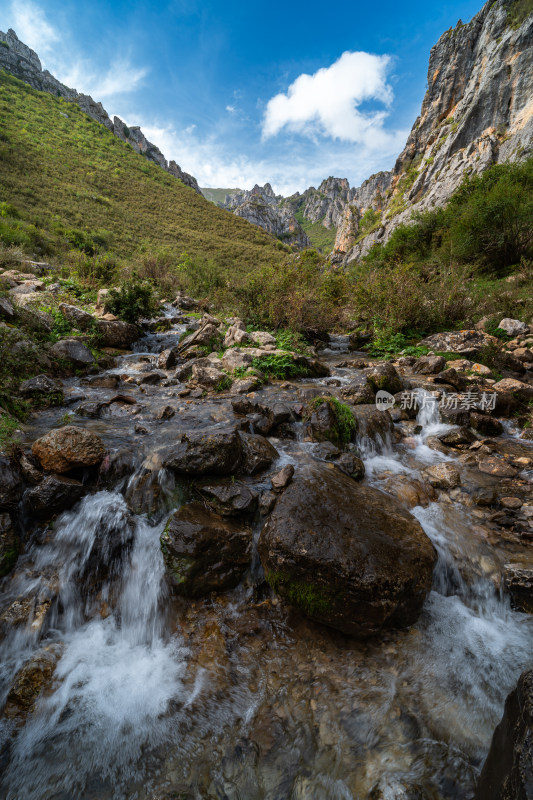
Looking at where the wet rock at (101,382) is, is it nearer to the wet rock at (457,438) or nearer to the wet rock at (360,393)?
the wet rock at (360,393)

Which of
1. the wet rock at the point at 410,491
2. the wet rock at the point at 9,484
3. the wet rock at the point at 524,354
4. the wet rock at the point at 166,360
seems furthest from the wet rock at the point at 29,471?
the wet rock at the point at 524,354

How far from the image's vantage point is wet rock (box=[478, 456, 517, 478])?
14.7 ft

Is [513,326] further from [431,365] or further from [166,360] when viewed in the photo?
[166,360]

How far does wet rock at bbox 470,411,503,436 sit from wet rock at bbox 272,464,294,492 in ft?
13.9

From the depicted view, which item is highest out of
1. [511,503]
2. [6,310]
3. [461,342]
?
[6,310]

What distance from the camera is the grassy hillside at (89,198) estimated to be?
80.5ft

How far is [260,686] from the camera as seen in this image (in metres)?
2.38

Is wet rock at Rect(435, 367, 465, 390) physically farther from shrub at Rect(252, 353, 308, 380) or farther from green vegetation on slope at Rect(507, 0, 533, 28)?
green vegetation on slope at Rect(507, 0, 533, 28)

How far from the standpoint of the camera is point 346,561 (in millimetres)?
2697

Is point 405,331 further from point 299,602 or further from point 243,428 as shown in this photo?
point 299,602

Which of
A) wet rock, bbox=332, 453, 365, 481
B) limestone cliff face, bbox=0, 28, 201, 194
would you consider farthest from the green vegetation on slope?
limestone cliff face, bbox=0, 28, 201, 194

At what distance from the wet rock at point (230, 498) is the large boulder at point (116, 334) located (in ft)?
25.8

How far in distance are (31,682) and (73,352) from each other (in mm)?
6951

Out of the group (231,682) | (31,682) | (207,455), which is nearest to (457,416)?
(207,455)
